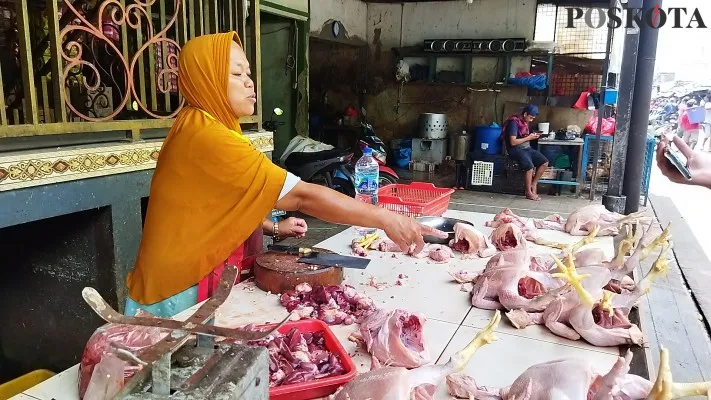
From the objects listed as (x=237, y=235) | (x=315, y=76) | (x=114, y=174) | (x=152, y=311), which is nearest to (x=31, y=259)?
(x=114, y=174)

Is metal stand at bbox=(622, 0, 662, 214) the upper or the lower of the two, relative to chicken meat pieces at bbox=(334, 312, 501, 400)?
upper

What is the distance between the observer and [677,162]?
201 cm

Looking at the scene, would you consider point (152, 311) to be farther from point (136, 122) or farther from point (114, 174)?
point (136, 122)

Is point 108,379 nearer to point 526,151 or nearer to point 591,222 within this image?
point 591,222

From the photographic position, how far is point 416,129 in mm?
12430

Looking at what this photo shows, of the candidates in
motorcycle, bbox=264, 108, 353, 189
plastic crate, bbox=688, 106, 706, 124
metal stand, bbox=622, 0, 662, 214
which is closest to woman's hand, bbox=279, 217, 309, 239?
metal stand, bbox=622, 0, 662, 214

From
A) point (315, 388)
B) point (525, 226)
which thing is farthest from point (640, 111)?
point (315, 388)

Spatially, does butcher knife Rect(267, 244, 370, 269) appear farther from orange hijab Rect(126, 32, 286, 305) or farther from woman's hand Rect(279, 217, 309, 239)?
orange hijab Rect(126, 32, 286, 305)

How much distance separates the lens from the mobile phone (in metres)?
2.00

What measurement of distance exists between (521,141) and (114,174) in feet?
24.0

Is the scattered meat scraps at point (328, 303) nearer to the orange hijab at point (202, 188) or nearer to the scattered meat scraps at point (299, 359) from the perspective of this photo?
the scattered meat scraps at point (299, 359)

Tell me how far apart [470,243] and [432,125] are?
8586 millimetres

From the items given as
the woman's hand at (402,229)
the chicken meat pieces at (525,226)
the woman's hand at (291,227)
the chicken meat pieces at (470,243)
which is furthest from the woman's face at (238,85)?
the chicken meat pieces at (525,226)

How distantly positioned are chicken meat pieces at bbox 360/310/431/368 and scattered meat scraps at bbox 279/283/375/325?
194 millimetres
